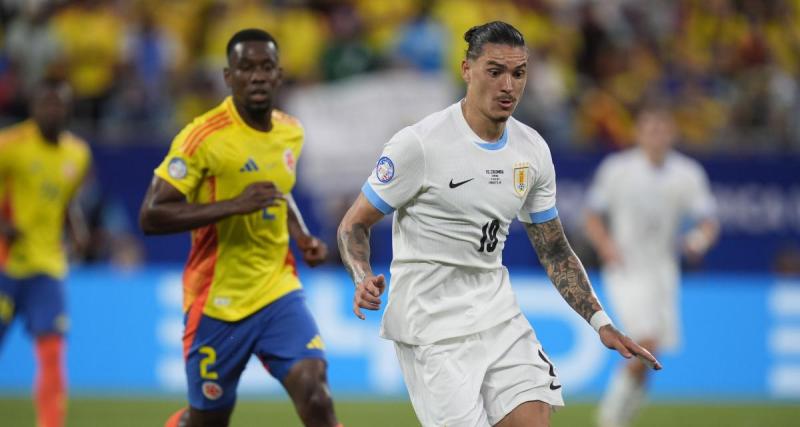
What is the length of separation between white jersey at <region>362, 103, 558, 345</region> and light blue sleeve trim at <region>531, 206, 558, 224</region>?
0.20 meters

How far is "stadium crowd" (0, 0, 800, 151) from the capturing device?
1479 centimetres

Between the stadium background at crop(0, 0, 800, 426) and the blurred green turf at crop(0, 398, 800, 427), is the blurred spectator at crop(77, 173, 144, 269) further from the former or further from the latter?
the blurred green turf at crop(0, 398, 800, 427)

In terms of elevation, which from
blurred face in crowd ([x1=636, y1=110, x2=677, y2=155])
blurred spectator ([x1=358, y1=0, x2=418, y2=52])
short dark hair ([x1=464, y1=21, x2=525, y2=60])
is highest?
blurred spectator ([x1=358, y1=0, x2=418, y2=52])

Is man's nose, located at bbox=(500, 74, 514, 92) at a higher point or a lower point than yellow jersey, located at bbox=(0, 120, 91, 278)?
higher

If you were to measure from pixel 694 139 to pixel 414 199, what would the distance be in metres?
11.4

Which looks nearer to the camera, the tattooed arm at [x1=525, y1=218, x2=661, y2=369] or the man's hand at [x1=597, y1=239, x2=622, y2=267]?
the tattooed arm at [x1=525, y1=218, x2=661, y2=369]

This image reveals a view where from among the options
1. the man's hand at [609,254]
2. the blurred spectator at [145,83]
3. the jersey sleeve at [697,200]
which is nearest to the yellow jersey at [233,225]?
the man's hand at [609,254]

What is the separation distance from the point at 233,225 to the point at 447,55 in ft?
31.0

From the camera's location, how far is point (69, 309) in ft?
44.0

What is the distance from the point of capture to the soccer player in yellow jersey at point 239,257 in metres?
6.78

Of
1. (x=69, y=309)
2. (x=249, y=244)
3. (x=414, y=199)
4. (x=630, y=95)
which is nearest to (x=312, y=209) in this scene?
(x=69, y=309)

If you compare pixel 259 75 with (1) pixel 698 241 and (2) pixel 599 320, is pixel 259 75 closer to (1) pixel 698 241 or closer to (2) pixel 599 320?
(2) pixel 599 320

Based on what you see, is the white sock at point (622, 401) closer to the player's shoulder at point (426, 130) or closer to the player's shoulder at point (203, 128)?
the player's shoulder at point (203, 128)

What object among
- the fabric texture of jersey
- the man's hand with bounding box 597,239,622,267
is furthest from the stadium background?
the man's hand with bounding box 597,239,622,267
